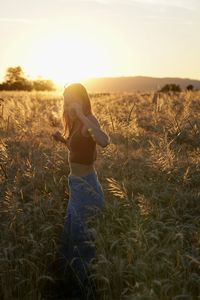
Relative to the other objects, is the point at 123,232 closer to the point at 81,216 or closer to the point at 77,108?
the point at 81,216

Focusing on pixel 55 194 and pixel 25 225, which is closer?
pixel 25 225

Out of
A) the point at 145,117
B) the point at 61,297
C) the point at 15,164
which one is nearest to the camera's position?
the point at 61,297

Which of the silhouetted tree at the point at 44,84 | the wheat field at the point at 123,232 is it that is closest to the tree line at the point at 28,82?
the silhouetted tree at the point at 44,84

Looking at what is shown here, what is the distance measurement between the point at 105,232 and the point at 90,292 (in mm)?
621

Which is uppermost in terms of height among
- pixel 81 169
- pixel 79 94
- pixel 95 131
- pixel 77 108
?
pixel 79 94

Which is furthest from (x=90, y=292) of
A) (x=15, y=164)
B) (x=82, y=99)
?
(x=15, y=164)

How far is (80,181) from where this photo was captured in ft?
18.9

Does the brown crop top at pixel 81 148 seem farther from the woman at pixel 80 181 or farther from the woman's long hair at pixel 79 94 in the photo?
the woman's long hair at pixel 79 94

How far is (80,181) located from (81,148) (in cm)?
33

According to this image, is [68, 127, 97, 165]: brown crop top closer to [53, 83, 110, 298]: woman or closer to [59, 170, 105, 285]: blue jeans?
[53, 83, 110, 298]: woman

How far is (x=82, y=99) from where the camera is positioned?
5.61 m

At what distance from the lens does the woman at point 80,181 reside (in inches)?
221

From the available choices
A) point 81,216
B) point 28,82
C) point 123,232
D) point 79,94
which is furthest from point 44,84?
point 79,94

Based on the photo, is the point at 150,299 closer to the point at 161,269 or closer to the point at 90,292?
the point at 161,269
